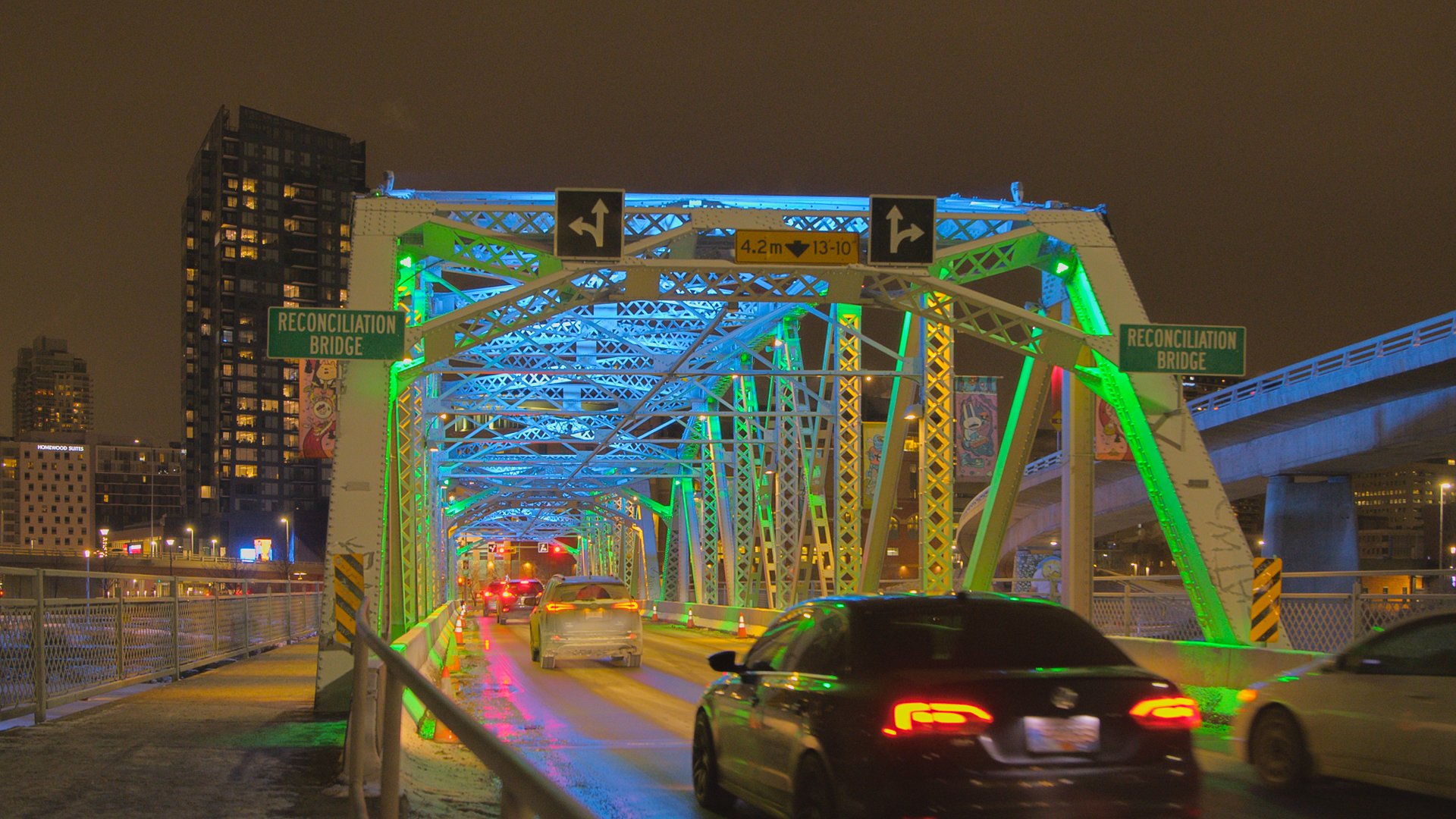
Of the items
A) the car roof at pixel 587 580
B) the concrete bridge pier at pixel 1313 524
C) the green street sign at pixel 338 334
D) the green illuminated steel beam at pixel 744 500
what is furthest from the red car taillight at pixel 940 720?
the concrete bridge pier at pixel 1313 524

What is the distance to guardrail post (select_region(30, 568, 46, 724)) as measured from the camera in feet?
39.7

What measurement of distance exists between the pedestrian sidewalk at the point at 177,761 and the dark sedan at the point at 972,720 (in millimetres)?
2833

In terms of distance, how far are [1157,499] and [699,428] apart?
38.1 meters

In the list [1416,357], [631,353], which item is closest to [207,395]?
[631,353]

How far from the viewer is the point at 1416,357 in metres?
31.2

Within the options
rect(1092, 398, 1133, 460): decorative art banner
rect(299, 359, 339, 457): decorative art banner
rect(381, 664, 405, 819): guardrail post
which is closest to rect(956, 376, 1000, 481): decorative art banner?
rect(1092, 398, 1133, 460): decorative art banner

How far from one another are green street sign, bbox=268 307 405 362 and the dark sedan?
10375mm

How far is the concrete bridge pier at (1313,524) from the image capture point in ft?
131

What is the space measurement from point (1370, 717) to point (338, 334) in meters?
12.5

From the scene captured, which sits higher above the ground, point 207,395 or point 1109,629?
point 207,395

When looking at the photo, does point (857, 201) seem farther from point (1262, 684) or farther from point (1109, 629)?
point (1262, 684)

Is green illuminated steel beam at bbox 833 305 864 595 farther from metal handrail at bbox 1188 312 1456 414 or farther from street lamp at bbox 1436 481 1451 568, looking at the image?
street lamp at bbox 1436 481 1451 568

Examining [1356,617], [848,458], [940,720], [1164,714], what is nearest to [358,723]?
[940,720]

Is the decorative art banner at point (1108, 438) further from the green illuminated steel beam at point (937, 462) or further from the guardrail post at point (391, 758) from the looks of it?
the guardrail post at point (391, 758)
